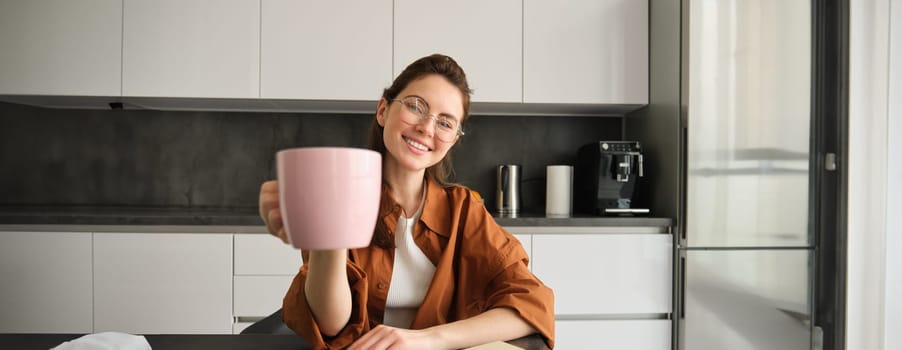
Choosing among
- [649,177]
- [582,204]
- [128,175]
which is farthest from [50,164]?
[649,177]

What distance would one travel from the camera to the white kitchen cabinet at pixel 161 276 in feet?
6.87

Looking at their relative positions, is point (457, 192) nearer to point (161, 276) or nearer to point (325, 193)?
point (325, 193)

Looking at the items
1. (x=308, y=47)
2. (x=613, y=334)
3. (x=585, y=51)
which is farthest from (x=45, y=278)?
(x=585, y=51)

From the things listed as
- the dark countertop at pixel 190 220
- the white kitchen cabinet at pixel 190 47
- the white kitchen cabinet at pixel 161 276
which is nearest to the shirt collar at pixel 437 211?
the dark countertop at pixel 190 220

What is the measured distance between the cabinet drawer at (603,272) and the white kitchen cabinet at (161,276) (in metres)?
1.20

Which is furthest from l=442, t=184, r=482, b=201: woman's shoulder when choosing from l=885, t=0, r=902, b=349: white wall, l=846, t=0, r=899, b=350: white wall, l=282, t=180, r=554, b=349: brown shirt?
l=885, t=0, r=902, b=349: white wall

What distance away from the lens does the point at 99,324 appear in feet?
6.93

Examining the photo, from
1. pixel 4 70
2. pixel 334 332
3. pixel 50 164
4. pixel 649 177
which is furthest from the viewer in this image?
pixel 50 164

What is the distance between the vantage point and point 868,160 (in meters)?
2.18

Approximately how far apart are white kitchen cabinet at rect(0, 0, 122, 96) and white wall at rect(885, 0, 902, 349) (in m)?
3.08

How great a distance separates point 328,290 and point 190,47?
1.99 metres

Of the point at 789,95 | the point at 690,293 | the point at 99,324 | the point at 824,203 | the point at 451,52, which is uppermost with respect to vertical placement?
the point at 451,52

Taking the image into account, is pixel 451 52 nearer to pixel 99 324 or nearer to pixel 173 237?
pixel 173 237

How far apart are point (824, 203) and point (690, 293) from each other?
661 mm
